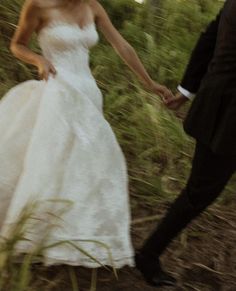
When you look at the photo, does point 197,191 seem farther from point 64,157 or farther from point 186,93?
point 64,157

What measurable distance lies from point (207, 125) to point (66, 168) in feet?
2.38

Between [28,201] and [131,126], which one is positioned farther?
[131,126]

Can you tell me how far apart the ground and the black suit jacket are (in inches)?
34.4

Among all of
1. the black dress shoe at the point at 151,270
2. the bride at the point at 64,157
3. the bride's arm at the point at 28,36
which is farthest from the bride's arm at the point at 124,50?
the black dress shoe at the point at 151,270

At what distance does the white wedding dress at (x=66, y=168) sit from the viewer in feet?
8.59

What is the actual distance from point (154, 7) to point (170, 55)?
699mm

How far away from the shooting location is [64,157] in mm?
2666

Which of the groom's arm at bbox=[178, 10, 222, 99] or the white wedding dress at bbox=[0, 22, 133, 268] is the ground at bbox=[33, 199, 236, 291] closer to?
the white wedding dress at bbox=[0, 22, 133, 268]

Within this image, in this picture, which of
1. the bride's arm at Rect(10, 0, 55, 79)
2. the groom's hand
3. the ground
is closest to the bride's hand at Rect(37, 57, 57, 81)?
the bride's arm at Rect(10, 0, 55, 79)

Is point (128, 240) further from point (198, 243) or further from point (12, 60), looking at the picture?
point (12, 60)

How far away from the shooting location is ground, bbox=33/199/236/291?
107 inches

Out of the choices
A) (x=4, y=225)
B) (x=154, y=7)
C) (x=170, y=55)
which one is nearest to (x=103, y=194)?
(x=4, y=225)

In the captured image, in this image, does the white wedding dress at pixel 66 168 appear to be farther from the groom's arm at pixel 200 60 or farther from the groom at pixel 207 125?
the groom's arm at pixel 200 60

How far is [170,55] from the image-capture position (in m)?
5.00
